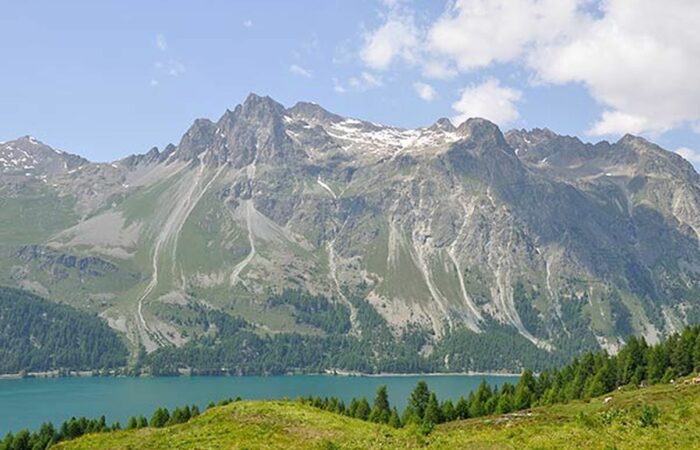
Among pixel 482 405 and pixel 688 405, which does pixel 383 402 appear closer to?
pixel 482 405

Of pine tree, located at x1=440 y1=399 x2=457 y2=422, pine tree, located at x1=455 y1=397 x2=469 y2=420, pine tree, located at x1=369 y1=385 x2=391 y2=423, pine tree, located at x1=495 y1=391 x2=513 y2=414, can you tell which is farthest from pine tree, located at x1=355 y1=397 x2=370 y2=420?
pine tree, located at x1=495 y1=391 x2=513 y2=414

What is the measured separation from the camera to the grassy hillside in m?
32.0

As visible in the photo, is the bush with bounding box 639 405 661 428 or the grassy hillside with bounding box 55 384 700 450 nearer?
the grassy hillside with bounding box 55 384 700 450

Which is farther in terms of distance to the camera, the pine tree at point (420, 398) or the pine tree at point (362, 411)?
the pine tree at point (420, 398)

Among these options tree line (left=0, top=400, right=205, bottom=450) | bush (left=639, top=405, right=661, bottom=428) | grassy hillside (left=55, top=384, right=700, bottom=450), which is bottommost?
tree line (left=0, top=400, right=205, bottom=450)

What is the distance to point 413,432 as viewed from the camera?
132 ft

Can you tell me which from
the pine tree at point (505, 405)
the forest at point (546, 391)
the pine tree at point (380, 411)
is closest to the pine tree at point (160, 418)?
the forest at point (546, 391)

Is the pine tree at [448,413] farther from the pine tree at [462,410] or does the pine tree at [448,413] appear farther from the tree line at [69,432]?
the tree line at [69,432]

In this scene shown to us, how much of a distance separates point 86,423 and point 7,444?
1194 cm

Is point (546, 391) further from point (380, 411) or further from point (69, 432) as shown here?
point (69, 432)

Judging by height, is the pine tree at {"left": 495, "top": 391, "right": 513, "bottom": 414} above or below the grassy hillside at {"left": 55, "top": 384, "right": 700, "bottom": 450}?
below

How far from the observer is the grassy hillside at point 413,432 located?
32000 mm

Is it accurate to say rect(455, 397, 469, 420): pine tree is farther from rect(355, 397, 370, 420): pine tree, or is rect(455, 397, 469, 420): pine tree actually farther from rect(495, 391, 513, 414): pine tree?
rect(355, 397, 370, 420): pine tree

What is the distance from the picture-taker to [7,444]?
100688mm
